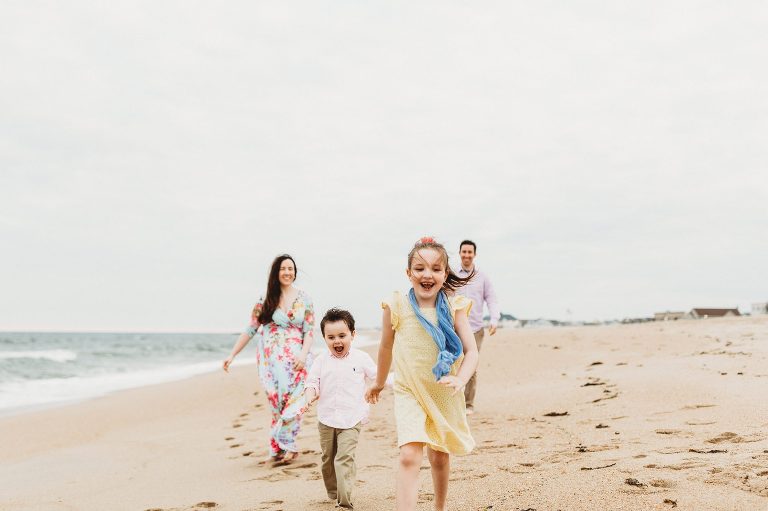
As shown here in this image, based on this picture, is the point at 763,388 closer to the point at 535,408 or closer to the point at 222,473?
the point at 535,408

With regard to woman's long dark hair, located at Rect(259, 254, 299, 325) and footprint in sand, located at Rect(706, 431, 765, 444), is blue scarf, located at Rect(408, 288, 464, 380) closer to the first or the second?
footprint in sand, located at Rect(706, 431, 765, 444)

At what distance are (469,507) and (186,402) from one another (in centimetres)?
931

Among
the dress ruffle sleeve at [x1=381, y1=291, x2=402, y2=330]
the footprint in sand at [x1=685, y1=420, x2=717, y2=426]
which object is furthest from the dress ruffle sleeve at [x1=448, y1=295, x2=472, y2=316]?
the footprint in sand at [x1=685, y1=420, x2=717, y2=426]

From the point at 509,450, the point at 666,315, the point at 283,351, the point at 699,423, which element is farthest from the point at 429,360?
the point at 666,315

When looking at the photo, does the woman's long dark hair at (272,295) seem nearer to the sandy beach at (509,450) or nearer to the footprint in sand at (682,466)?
the sandy beach at (509,450)

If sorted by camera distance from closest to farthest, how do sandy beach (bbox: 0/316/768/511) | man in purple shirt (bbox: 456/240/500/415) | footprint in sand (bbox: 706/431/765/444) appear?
sandy beach (bbox: 0/316/768/511) → footprint in sand (bbox: 706/431/765/444) → man in purple shirt (bbox: 456/240/500/415)

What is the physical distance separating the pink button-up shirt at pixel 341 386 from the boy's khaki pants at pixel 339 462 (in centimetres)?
6

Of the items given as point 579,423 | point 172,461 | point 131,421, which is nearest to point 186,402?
point 131,421

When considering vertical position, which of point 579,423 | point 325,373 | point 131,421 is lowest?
point 131,421

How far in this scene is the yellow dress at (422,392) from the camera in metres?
3.37

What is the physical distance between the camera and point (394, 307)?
3578 mm

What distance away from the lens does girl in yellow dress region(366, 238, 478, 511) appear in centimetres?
334

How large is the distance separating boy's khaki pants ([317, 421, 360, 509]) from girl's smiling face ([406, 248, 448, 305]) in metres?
1.36

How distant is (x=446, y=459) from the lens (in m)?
3.48
